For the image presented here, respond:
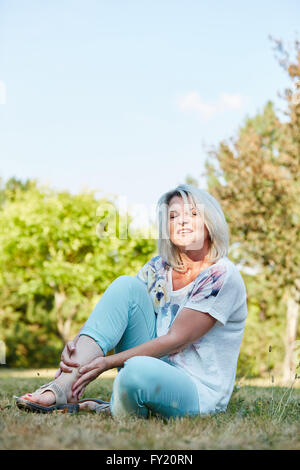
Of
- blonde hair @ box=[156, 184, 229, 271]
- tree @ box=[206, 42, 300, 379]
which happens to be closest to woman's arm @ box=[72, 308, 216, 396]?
blonde hair @ box=[156, 184, 229, 271]

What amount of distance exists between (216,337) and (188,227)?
53cm

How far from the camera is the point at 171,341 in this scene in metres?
1.97

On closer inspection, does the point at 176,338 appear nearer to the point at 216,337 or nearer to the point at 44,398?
the point at 216,337

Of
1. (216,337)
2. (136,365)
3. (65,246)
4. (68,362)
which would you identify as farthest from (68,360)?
(65,246)

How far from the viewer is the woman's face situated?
2.24 m

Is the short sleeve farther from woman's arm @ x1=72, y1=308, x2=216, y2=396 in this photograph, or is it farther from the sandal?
the sandal

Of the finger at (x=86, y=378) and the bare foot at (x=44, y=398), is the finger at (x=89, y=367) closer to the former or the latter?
the finger at (x=86, y=378)

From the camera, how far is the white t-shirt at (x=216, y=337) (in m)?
2.01

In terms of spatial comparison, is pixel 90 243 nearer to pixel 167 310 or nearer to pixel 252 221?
pixel 252 221

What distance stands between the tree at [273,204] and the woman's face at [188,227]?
722cm

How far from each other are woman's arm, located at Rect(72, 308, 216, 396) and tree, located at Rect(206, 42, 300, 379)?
7.53m

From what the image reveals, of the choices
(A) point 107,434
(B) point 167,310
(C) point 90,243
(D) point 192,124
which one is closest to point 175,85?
(D) point 192,124

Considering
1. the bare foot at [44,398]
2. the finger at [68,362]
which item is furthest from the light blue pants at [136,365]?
the bare foot at [44,398]
